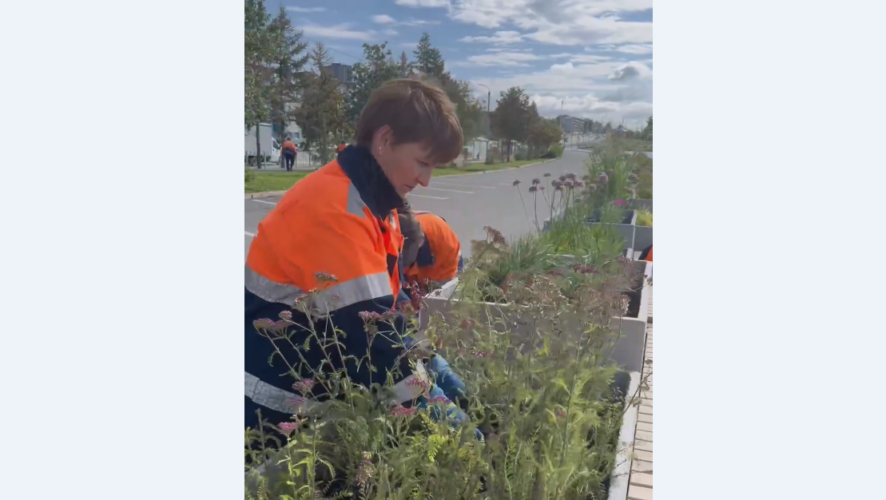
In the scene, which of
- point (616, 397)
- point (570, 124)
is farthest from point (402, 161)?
point (616, 397)

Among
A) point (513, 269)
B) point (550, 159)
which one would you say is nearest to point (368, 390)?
point (513, 269)

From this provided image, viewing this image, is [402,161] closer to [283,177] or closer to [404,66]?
[404,66]

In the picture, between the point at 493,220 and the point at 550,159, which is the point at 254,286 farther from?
the point at 550,159

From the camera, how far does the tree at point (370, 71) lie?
2742 millimetres

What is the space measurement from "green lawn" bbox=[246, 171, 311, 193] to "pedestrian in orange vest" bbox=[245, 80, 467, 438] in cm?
7

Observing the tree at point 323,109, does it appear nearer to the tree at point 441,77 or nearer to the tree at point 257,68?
the tree at point 257,68

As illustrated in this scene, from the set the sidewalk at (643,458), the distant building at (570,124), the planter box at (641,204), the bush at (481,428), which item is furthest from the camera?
the planter box at (641,204)

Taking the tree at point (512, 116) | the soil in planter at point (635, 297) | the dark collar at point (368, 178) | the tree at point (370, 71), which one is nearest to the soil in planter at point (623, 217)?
the soil in planter at point (635, 297)

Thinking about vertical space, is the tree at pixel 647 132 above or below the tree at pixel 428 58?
below

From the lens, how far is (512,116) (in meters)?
2.90

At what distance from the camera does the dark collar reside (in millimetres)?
2674

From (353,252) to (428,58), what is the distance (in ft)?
2.71

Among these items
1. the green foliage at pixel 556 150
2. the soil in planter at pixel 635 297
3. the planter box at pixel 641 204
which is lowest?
the soil in planter at pixel 635 297

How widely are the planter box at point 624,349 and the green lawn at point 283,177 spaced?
48 centimetres
